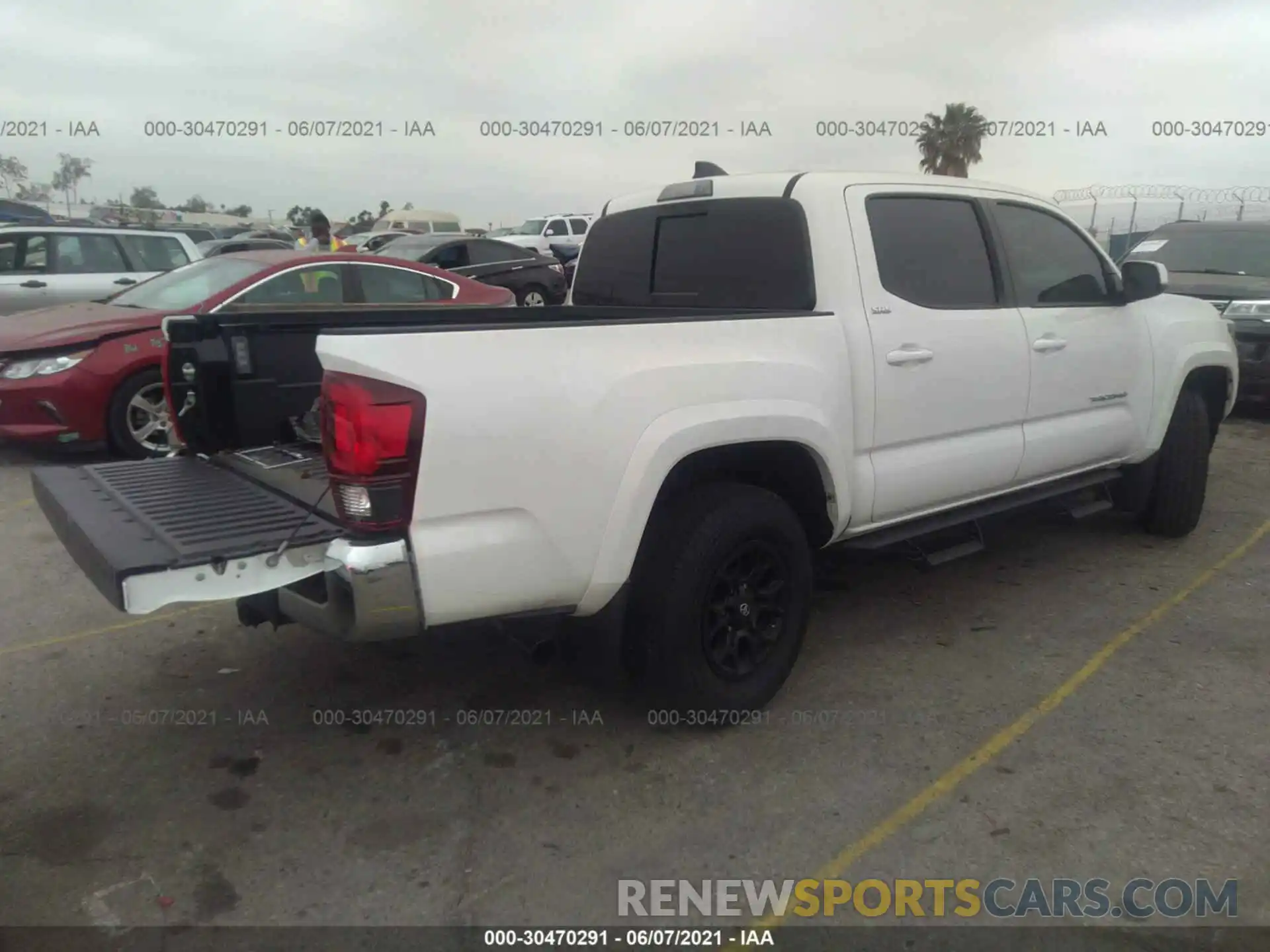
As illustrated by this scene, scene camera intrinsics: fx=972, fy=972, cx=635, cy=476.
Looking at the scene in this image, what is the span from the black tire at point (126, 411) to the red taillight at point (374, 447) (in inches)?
182

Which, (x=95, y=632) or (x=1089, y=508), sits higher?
(x=1089, y=508)

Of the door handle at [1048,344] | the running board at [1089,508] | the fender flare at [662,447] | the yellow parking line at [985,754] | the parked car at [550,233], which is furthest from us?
the parked car at [550,233]

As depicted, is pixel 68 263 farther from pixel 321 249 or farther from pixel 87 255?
pixel 321 249

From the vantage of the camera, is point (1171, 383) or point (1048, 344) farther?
point (1171, 383)

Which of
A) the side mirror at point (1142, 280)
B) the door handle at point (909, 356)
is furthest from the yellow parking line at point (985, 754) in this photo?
the side mirror at point (1142, 280)

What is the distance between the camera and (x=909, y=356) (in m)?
3.67

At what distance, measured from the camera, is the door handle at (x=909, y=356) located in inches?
143

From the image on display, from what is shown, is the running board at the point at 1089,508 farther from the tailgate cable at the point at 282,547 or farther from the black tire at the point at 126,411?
the black tire at the point at 126,411

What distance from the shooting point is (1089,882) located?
Answer: 263 cm

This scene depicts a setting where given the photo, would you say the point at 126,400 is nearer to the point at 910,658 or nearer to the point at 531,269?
the point at 910,658

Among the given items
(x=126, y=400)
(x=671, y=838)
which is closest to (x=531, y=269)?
(x=126, y=400)

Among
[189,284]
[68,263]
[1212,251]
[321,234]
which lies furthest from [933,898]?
[321,234]

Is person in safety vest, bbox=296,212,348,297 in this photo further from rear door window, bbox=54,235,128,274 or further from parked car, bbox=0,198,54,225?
parked car, bbox=0,198,54,225

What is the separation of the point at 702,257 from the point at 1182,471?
10.1 ft
